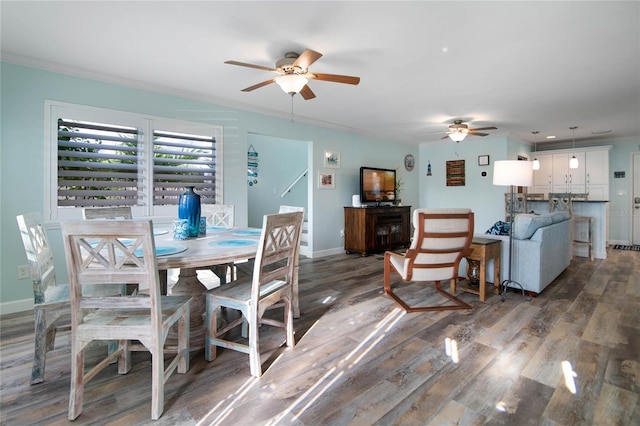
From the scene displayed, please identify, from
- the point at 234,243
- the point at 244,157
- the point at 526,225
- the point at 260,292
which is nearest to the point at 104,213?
the point at 234,243

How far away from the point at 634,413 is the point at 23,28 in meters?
4.50

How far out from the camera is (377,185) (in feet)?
19.7

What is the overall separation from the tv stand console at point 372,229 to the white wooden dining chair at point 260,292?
322 centimetres

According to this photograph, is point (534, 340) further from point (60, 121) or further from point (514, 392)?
point (60, 121)

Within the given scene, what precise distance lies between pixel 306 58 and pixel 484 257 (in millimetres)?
2475

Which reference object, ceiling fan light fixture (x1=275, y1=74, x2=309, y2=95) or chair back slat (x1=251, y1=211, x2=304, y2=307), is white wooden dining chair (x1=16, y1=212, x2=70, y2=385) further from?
ceiling fan light fixture (x1=275, y1=74, x2=309, y2=95)

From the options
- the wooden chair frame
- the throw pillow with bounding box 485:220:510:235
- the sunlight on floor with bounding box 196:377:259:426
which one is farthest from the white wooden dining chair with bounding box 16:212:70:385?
the throw pillow with bounding box 485:220:510:235

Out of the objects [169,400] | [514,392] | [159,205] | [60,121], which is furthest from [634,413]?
[60,121]

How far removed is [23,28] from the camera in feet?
7.64

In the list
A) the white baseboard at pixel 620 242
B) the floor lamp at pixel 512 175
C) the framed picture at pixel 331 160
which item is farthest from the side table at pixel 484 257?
the white baseboard at pixel 620 242

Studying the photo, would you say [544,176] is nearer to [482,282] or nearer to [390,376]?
[482,282]

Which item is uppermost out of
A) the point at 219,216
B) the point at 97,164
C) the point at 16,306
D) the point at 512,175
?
the point at 97,164

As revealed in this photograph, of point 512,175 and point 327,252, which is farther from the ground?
point 512,175

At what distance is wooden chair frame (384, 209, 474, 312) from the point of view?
270 cm
